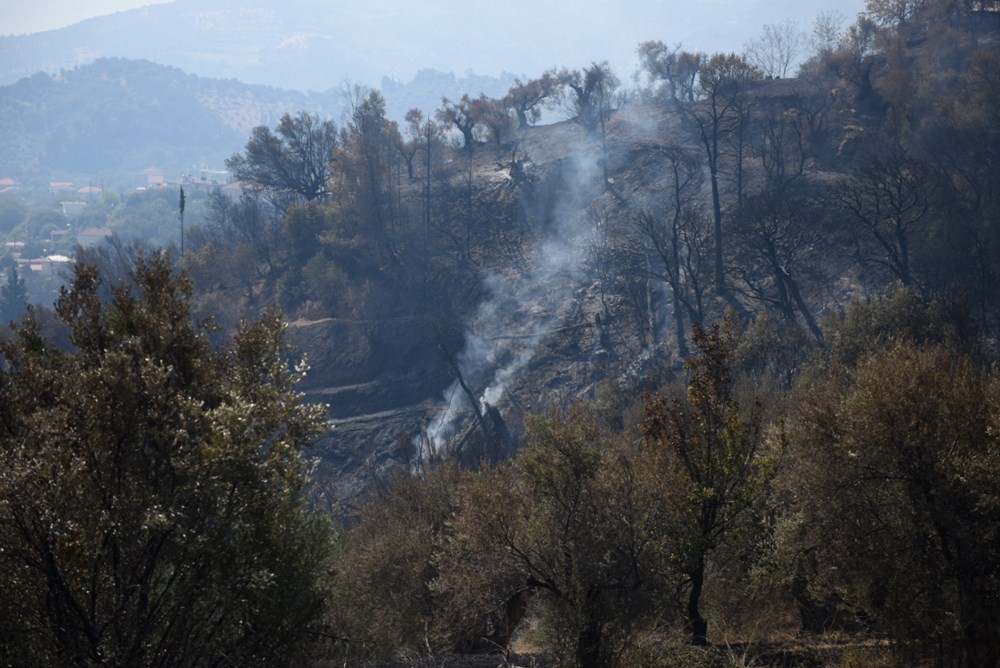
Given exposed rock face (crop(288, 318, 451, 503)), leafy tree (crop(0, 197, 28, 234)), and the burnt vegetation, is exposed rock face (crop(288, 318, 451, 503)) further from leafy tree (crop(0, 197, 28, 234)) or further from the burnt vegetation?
leafy tree (crop(0, 197, 28, 234))

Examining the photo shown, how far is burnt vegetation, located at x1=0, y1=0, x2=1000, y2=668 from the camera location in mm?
8000

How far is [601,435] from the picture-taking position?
705 inches

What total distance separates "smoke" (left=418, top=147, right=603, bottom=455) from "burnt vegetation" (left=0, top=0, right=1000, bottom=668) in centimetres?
20

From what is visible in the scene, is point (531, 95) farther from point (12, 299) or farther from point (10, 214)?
point (10, 214)

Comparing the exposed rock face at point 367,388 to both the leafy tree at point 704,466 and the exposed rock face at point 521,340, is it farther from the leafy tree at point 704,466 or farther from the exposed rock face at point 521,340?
the leafy tree at point 704,466

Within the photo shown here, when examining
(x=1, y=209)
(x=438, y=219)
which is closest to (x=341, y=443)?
(x=438, y=219)

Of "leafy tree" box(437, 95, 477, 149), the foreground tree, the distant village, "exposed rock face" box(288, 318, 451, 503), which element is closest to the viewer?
the foreground tree

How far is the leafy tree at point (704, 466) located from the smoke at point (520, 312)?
25.5 metres

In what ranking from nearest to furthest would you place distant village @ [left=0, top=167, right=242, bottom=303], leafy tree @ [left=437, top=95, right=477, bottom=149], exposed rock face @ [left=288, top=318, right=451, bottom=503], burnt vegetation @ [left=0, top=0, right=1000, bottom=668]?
burnt vegetation @ [left=0, top=0, right=1000, bottom=668] → exposed rock face @ [left=288, top=318, right=451, bottom=503] → leafy tree @ [left=437, top=95, right=477, bottom=149] → distant village @ [left=0, top=167, right=242, bottom=303]

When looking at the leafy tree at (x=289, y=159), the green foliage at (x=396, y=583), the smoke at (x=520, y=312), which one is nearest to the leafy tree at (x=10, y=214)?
the leafy tree at (x=289, y=159)

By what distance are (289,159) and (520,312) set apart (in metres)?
24.9

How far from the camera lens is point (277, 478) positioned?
8.59 meters

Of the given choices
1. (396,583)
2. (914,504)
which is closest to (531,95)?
(396,583)

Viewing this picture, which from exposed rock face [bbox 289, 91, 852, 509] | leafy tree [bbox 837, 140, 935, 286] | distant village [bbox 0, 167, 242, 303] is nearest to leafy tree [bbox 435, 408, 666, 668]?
exposed rock face [bbox 289, 91, 852, 509]
